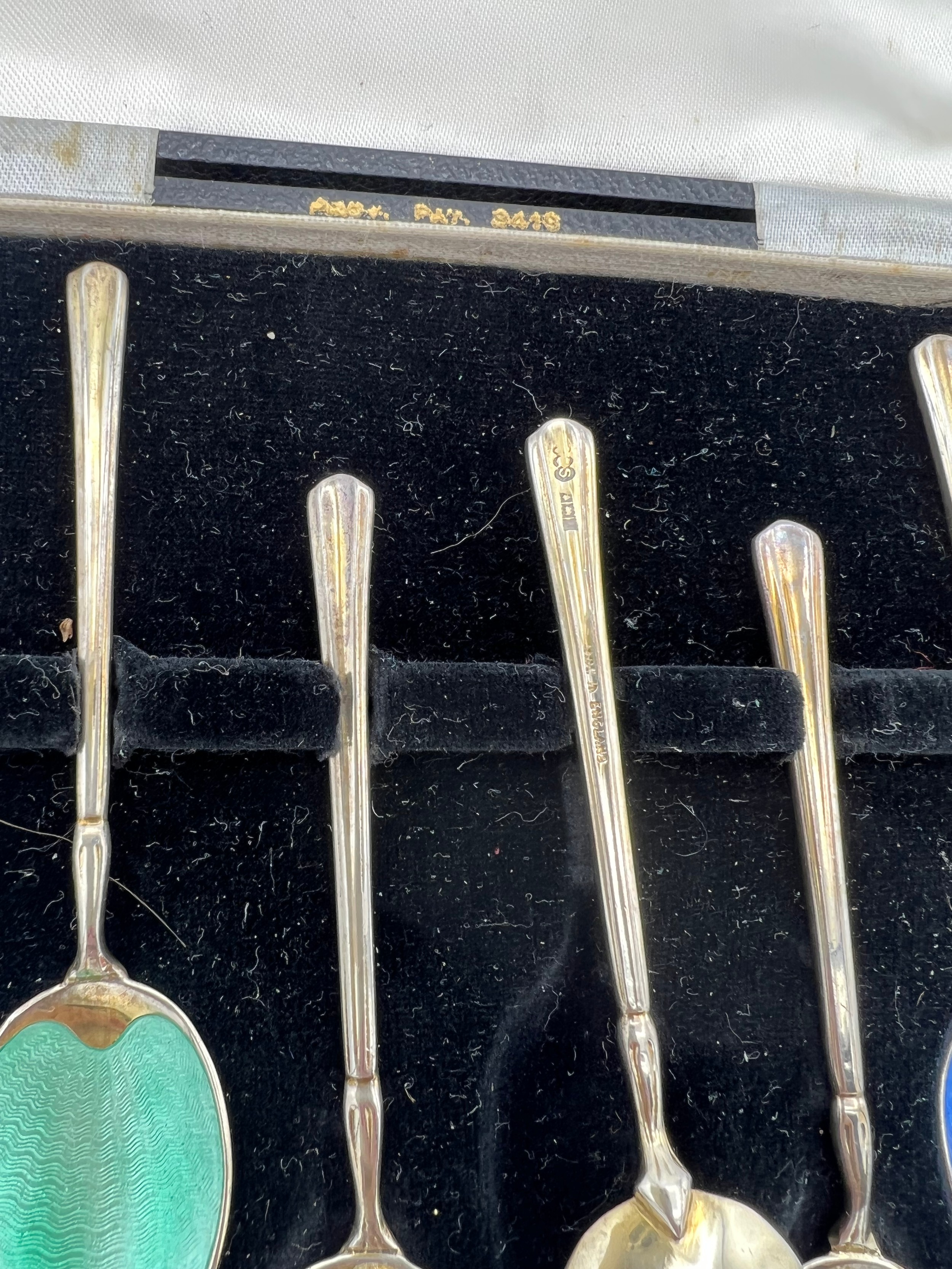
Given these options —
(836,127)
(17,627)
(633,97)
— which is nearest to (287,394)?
(17,627)

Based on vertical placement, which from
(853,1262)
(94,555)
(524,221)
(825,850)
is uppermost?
(524,221)

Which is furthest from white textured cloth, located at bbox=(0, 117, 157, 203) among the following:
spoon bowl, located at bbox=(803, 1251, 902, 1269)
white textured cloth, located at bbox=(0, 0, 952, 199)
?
spoon bowl, located at bbox=(803, 1251, 902, 1269)

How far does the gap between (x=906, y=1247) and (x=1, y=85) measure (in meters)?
1.11

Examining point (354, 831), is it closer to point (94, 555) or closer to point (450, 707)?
point (450, 707)

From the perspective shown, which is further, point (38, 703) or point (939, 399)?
point (939, 399)

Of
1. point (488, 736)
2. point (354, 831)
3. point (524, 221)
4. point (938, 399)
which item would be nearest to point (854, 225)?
point (938, 399)

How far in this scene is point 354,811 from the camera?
2.15ft

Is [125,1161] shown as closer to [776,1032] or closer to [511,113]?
[776,1032]

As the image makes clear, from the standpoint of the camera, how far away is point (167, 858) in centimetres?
67

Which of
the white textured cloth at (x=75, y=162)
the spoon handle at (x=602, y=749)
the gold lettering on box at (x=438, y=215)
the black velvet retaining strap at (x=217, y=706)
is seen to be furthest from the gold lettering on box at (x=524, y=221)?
the black velvet retaining strap at (x=217, y=706)

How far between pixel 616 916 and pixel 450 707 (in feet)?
0.63

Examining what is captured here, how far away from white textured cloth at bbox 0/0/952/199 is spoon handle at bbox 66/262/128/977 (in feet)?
0.56

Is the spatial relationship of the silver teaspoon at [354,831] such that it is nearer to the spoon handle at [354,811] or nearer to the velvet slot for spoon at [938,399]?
the spoon handle at [354,811]

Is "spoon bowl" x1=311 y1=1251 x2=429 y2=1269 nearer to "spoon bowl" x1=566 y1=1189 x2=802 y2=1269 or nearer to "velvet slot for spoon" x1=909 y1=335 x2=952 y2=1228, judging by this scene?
"spoon bowl" x1=566 y1=1189 x2=802 y2=1269
